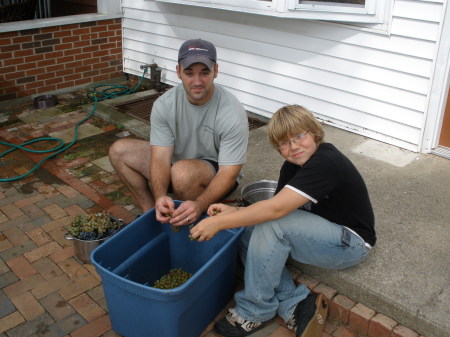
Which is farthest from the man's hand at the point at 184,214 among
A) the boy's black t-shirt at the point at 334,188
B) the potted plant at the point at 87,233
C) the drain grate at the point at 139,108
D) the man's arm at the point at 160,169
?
the drain grate at the point at 139,108

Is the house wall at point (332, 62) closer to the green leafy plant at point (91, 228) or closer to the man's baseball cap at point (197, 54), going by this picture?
the man's baseball cap at point (197, 54)

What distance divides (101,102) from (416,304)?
4.03m

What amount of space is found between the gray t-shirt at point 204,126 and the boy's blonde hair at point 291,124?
483 millimetres

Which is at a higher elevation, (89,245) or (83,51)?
(83,51)

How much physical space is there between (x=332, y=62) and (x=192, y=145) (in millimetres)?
1747

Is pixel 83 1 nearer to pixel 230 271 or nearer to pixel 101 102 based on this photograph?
pixel 101 102

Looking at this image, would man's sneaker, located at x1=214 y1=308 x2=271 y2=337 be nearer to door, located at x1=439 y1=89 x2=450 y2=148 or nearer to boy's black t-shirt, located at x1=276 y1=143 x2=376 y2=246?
boy's black t-shirt, located at x1=276 y1=143 x2=376 y2=246

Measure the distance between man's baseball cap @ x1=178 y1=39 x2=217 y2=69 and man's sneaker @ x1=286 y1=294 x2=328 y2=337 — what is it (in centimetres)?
132

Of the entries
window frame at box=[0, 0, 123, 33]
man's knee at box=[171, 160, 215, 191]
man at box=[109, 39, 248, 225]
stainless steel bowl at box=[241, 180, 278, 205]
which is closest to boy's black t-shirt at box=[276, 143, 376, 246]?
man at box=[109, 39, 248, 225]

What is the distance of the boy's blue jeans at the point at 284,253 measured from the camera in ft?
7.61

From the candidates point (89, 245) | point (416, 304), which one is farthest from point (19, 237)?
point (416, 304)

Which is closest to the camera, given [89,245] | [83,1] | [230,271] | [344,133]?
[230,271]

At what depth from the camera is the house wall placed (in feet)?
12.1

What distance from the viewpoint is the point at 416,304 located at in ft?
7.65
